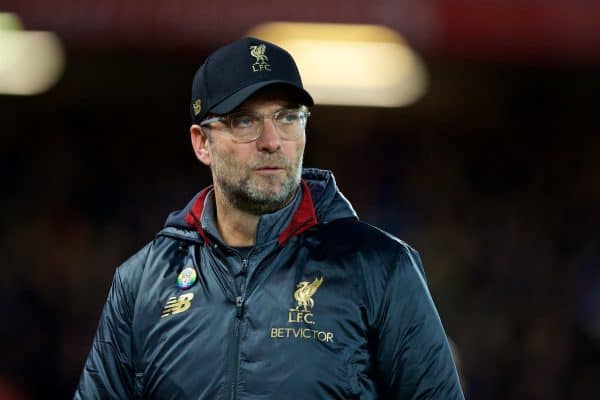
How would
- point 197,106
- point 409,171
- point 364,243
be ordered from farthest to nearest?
point 409,171, point 197,106, point 364,243

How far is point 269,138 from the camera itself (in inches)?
106

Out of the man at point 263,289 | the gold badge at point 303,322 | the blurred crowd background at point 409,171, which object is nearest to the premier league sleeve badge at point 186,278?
the man at point 263,289

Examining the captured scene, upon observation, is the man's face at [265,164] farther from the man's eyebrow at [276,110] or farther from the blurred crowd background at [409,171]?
the blurred crowd background at [409,171]

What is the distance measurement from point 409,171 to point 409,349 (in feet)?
16.9

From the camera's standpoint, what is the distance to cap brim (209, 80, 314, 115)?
2.68m

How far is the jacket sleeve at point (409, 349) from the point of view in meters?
2.51

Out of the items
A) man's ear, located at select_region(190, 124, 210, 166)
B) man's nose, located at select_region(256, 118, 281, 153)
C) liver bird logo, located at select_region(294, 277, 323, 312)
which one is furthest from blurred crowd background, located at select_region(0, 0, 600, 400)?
liver bird logo, located at select_region(294, 277, 323, 312)

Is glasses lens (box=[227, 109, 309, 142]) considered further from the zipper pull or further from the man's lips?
the zipper pull

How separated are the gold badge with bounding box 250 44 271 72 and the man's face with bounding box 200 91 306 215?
2.8 inches

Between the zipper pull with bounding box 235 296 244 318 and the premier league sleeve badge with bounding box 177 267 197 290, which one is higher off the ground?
the premier league sleeve badge with bounding box 177 267 197 290

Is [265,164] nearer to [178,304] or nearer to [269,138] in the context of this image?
[269,138]

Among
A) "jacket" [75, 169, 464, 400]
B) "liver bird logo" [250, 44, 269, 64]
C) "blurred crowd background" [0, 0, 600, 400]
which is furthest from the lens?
"blurred crowd background" [0, 0, 600, 400]

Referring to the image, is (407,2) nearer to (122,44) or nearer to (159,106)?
(122,44)

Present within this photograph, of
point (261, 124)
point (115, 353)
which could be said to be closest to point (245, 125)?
point (261, 124)
